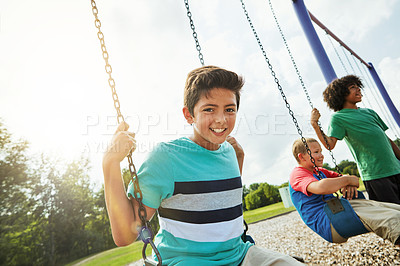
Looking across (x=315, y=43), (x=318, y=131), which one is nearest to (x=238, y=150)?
(x=318, y=131)

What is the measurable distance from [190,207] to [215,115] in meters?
0.55

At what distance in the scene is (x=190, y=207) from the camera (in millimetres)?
→ 1191

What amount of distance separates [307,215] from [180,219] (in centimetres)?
151

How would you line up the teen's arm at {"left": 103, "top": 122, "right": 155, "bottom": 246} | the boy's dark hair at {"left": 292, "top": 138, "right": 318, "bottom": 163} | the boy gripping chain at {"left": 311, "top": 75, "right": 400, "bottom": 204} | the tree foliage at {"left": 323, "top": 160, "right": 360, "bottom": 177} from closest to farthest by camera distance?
the teen's arm at {"left": 103, "top": 122, "right": 155, "bottom": 246} → the boy gripping chain at {"left": 311, "top": 75, "right": 400, "bottom": 204} → the boy's dark hair at {"left": 292, "top": 138, "right": 318, "bottom": 163} → the tree foliage at {"left": 323, "top": 160, "right": 360, "bottom": 177}

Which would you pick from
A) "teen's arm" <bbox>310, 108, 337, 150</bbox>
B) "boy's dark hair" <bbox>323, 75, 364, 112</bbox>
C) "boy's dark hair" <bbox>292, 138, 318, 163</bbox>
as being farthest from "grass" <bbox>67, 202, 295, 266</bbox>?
"boy's dark hair" <bbox>323, 75, 364, 112</bbox>

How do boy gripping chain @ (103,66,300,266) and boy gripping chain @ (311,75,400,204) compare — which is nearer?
boy gripping chain @ (103,66,300,266)

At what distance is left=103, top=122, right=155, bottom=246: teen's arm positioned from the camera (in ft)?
3.45

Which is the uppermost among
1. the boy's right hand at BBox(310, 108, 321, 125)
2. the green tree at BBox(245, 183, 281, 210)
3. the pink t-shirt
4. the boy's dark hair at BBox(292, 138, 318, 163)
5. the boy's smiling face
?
the boy's right hand at BBox(310, 108, 321, 125)

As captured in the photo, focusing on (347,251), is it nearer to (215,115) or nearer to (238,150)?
(238,150)

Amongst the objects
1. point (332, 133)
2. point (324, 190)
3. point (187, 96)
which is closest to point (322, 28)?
point (332, 133)

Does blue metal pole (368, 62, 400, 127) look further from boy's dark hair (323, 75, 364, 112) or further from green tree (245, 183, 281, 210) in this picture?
green tree (245, 183, 281, 210)

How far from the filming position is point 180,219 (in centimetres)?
117

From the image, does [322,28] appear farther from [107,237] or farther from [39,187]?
[107,237]

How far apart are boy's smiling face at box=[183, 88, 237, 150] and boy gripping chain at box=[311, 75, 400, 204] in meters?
1.75
